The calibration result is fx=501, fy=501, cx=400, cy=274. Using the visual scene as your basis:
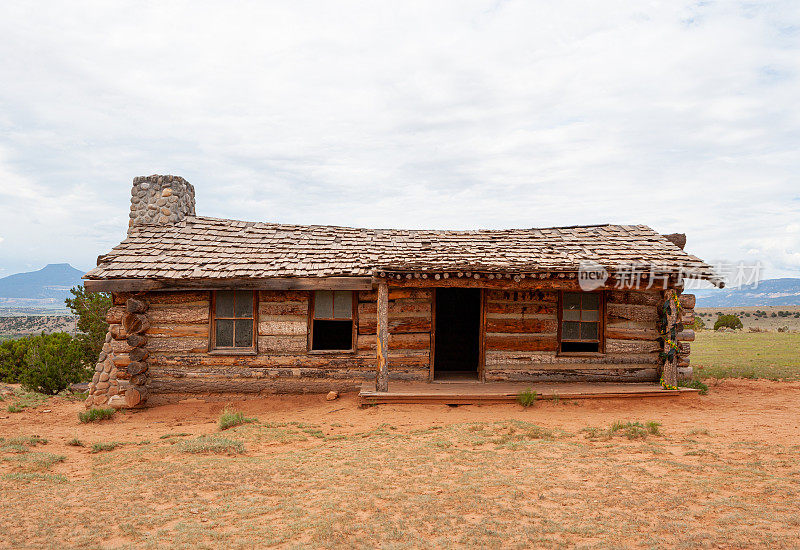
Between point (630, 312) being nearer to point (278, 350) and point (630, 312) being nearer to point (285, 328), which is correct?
point (285, 328)

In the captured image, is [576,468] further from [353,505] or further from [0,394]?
[0,394]

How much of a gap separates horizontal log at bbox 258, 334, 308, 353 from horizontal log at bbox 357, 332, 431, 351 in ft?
3.81

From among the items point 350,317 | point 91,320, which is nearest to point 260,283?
point 350,317

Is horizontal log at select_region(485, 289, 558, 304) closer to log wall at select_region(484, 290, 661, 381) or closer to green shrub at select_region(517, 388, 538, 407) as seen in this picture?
log wall at select_region(484, 290, 661, 381)

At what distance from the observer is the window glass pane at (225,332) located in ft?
34.0

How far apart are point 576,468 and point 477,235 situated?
7.52 metres

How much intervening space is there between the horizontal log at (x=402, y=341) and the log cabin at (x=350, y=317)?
2 centimetres

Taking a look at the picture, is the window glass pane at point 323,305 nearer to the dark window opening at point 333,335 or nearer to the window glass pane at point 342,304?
the window glass pane at point 342,304

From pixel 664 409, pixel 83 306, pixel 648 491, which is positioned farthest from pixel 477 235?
pixel 83 306

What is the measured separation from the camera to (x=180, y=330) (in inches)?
402

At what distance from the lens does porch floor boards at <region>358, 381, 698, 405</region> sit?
359 inches

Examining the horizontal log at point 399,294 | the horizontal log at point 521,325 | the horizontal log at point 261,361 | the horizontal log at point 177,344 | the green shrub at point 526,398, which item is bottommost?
the green shrub at point 526,398

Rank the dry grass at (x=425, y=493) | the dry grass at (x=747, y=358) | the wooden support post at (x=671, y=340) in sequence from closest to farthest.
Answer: the dry grass at (x=425, y=493), the wooden support post at (x=671, y=340), the dry grass at (x=747, y=358)

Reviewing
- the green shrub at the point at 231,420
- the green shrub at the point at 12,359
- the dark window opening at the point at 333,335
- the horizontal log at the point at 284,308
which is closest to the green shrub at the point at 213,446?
the green shrub at the point at 231,420
